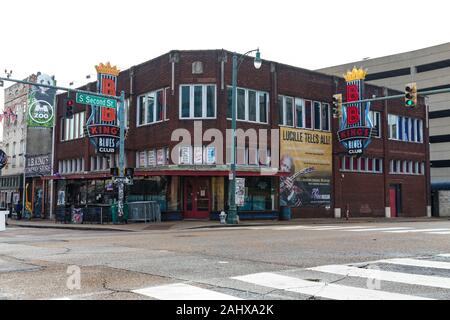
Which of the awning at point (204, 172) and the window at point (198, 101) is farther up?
the window at point (198, 101)

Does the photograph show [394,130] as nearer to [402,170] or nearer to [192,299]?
[402,170]

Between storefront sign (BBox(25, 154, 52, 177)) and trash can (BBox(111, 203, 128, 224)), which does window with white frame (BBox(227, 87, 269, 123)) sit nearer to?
trash can (BBox(111, 203, 128, 224))

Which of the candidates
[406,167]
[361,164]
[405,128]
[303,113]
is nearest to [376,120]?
[405,128]

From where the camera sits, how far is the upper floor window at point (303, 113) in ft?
112

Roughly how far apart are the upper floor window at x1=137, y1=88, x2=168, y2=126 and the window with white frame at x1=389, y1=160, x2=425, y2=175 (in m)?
20.0

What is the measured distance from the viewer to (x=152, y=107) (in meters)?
33.0

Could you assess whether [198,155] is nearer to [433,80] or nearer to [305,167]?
[305,167]

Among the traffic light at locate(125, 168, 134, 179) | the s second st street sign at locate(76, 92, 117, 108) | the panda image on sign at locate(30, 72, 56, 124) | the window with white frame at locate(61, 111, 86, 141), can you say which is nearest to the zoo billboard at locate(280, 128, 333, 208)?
the traffic light at locate(125, 168, 134, 179)

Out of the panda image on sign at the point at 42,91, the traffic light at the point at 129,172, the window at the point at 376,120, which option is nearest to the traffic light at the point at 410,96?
the traffic light at the point at 129,172

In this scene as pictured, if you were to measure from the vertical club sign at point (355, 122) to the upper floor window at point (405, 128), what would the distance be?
5.69 metres

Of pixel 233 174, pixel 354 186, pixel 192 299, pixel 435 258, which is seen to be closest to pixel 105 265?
pixel 192 299

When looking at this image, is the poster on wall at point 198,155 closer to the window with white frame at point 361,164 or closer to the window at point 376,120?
the window with white frame at point 361,164

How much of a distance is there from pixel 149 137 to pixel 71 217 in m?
6.91
